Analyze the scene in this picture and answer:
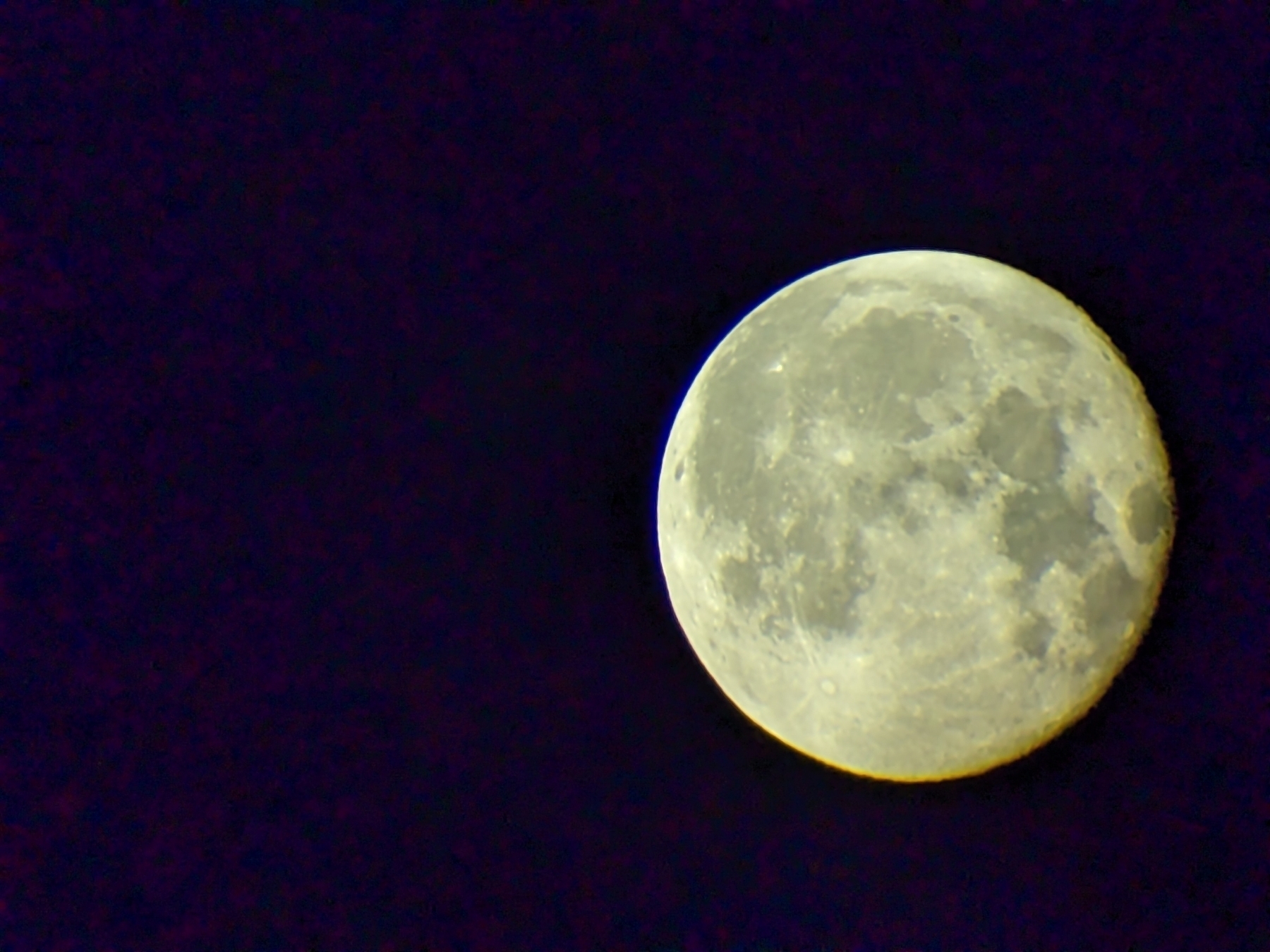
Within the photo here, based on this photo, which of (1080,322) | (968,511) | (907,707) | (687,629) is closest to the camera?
(968,511)

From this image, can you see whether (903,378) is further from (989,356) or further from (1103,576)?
(1103,576)

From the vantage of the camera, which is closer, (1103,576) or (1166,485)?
(1103,576)

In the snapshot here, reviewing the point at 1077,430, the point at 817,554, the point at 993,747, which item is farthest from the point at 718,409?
the point at 993,747

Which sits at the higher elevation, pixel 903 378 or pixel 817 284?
pixel 817 284

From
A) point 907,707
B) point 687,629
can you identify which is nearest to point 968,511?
point 907,707

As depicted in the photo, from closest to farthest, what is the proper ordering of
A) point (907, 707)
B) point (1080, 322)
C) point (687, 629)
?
point (907, 707)
point (1080, 322)
point (687, 629)

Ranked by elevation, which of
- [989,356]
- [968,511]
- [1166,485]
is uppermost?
[989,356]
